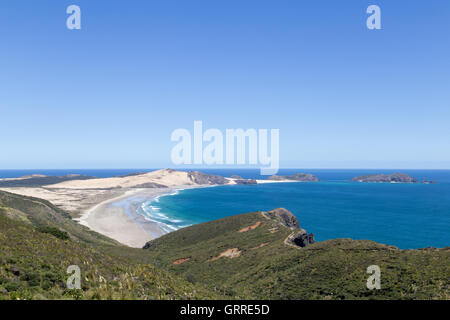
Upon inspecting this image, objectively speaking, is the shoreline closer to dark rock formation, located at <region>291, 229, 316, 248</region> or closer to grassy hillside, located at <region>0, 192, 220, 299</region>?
dark rock formation, located at <region>291, 229, 316, 248</region>

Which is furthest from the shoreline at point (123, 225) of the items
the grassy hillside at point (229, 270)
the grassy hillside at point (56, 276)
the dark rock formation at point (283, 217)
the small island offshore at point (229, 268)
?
the grassy hillside at point (56, 276)

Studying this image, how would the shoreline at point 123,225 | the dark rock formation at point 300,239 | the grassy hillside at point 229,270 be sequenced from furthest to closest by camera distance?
1. the shoreline at point 123,225
2. the dark rock formation at point 300,239
3. the grassy hillside at point 229,270

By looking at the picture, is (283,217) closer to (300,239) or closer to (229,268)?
(300,239)

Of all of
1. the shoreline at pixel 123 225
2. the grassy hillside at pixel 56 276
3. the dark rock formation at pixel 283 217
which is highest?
the grassy hillside at pixel 56 276

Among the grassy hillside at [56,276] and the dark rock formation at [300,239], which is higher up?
the grassy hillside at [56,276]

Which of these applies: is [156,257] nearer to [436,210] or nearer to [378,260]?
[378,260]

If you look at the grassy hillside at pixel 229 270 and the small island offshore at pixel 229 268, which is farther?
the small island offshore at pixel 229 268

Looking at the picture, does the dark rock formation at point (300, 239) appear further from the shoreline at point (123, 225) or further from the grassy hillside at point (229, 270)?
the shoreline at point (123, 225)

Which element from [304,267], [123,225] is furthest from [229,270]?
[123,225]
